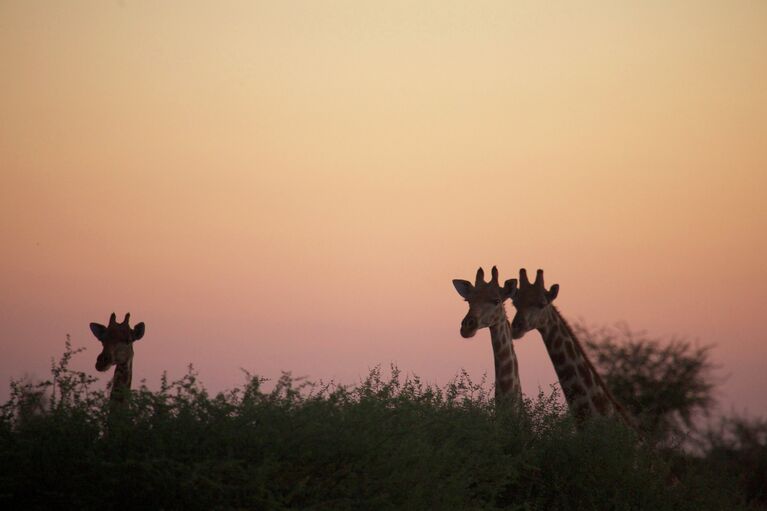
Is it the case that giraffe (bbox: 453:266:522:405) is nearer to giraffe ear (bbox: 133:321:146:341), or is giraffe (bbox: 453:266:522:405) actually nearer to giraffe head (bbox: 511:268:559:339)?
giraffe head (bbox: 511:268:559:339)

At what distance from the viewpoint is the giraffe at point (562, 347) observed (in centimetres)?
1664

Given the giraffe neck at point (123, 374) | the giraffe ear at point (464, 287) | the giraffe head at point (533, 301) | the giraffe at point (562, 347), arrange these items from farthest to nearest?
the giraffe neck at point (123, 374)
the giraffe head at point (533, 301)
the giraffe ear at point (464, 287)
the giraffe at point (562, 347)

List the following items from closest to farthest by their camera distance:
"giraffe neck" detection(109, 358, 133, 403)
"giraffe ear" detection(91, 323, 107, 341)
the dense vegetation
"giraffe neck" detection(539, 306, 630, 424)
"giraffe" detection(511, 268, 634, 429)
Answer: the dense vegetation, "giraffe neck" detection(539, 306, 630, 424), "giraffe" detection(511, 268, 634, 429), "giraffe neck" detection(109, 358, 133, 403), "giraffe ear" detection(91, 323, 107, 341)

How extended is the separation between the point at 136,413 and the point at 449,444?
316cm

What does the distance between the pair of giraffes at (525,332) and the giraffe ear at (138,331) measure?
631 mm

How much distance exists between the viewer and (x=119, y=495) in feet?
31.0

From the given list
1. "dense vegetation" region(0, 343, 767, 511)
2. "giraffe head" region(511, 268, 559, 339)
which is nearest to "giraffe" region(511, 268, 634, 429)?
"giraffe head" region(511, 268, 559, 339)

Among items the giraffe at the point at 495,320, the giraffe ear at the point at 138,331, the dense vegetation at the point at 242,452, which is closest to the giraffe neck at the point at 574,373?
the giraffe at the point at 495,320

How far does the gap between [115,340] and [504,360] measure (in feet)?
19.8

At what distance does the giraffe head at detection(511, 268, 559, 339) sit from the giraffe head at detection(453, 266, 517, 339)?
22 centimetres

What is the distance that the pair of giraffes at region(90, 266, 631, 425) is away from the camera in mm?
16562

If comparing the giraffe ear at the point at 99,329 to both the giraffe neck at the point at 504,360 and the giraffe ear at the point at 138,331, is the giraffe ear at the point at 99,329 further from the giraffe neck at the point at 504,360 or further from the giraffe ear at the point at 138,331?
the giraffe neck at the point at 504,360

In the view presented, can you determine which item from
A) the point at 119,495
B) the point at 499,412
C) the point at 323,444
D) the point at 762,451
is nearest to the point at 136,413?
the point at 119,495

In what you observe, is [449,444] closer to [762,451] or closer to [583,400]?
[583,400]
